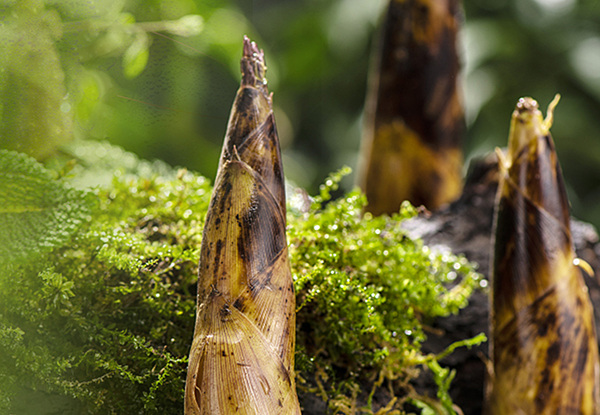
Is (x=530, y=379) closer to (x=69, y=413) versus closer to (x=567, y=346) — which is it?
(x=567, y=346)

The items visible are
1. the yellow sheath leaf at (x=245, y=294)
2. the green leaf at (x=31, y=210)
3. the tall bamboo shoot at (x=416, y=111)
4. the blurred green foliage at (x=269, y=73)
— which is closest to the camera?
the yellow sheath leaf at (x=245, y=294)

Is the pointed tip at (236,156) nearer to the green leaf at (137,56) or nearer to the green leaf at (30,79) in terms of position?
the green leaf at (30,79)

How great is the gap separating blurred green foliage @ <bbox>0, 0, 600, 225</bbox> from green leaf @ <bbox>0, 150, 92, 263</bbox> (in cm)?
3

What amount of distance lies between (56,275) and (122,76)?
427 millimetres

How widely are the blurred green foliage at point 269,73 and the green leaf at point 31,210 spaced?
1.3 inches

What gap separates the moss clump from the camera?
0.37 m

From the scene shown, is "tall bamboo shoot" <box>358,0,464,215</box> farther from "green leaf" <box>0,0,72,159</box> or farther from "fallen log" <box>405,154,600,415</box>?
"green leaf" <box>0,0,72,159</box>

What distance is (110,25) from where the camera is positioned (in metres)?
0.63

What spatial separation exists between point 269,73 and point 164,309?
0.33 meters

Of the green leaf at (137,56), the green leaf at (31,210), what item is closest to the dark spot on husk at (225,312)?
the green leaf at (31,210)

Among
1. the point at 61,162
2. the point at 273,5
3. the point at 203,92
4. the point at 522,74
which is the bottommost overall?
the point at 61,162

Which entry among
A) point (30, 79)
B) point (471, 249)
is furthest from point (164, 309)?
point (471, 249)

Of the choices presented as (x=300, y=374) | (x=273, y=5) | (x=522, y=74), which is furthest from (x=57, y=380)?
(x=273, y=5)

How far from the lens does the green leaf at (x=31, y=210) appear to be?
16.3 inches
